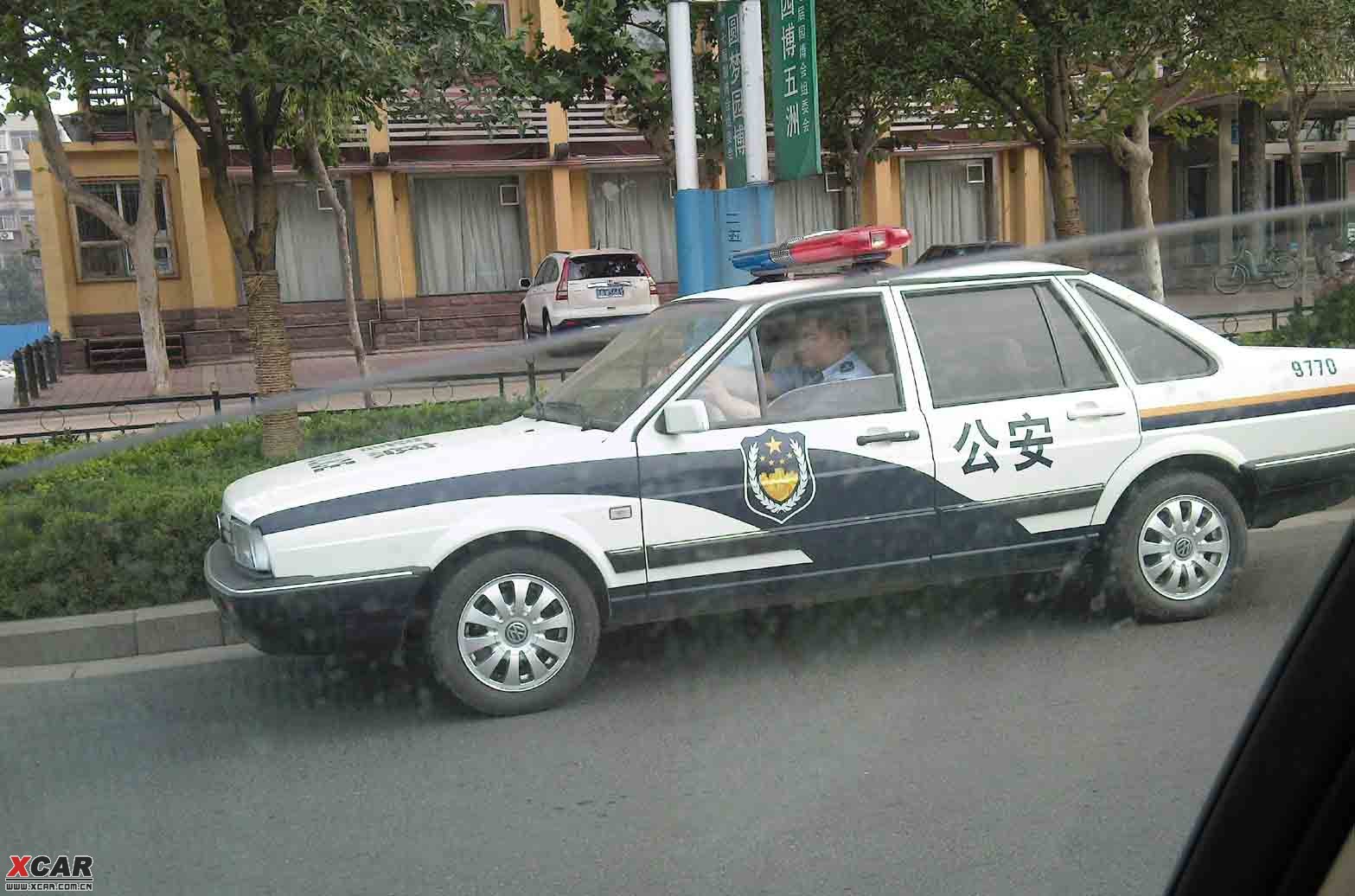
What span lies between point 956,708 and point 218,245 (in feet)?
63.4

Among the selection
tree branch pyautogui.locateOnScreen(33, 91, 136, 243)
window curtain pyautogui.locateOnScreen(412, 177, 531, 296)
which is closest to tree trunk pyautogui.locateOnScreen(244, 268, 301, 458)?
tree branch pyautogui.locateOnScreen(33, 91, 136, 243)

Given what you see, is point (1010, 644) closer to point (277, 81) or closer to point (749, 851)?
point (749, 851)

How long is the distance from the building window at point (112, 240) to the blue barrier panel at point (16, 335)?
1783 cm

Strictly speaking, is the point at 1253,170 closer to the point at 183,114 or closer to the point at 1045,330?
the point at 1045,330

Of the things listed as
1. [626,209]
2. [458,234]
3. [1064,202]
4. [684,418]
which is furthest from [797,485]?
[458,234]

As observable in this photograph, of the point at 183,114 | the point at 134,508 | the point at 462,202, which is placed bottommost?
the point at 134,508

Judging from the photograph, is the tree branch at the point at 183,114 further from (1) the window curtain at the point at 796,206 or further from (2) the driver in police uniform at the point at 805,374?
(1) the window curtain at the point at 796,206

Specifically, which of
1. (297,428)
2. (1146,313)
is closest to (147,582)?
(297,428)

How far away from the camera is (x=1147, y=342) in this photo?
1498 mm

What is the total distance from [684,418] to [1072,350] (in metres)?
0.92

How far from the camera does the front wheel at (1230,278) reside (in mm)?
1141

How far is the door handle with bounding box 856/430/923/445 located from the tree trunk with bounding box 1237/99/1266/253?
51.4 inches

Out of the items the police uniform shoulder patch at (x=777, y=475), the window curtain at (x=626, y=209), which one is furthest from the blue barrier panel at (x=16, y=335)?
the window curtain at (x=626, y=209)

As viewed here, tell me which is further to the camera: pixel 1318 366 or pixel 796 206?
pixel 796 206
